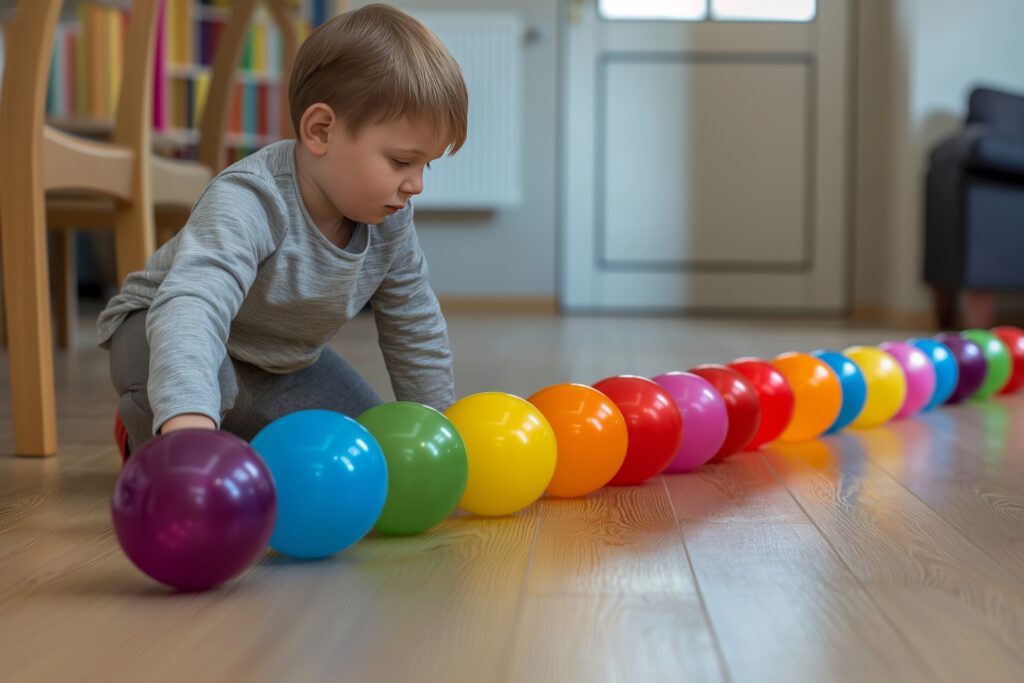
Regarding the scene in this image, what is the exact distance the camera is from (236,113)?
5109 millimetres

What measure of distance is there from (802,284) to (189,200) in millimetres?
3213

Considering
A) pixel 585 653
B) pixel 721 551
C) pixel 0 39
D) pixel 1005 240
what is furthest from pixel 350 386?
pixel 0 39

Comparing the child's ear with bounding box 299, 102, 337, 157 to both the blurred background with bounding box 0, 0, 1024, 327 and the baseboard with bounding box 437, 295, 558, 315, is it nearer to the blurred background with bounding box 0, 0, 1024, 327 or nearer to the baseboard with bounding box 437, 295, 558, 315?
the blurred background with bounding box 0, 0, 1024, 327

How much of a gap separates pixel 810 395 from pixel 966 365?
1.96 feet

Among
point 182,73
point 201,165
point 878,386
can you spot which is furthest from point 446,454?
point 182,73

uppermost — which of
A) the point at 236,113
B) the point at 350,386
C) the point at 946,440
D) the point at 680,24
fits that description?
the point at 680,24

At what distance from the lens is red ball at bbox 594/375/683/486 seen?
1.34 meters

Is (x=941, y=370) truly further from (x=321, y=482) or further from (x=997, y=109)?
(x=997, y=109)

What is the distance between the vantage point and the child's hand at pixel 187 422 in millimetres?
982

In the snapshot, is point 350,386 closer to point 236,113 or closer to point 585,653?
point 585,653

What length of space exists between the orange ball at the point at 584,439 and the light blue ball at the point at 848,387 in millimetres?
571

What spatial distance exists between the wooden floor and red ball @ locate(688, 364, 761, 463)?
0.03m

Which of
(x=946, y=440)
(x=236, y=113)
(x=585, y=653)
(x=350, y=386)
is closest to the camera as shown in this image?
(x=585, y=653)

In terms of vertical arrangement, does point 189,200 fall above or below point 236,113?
below
